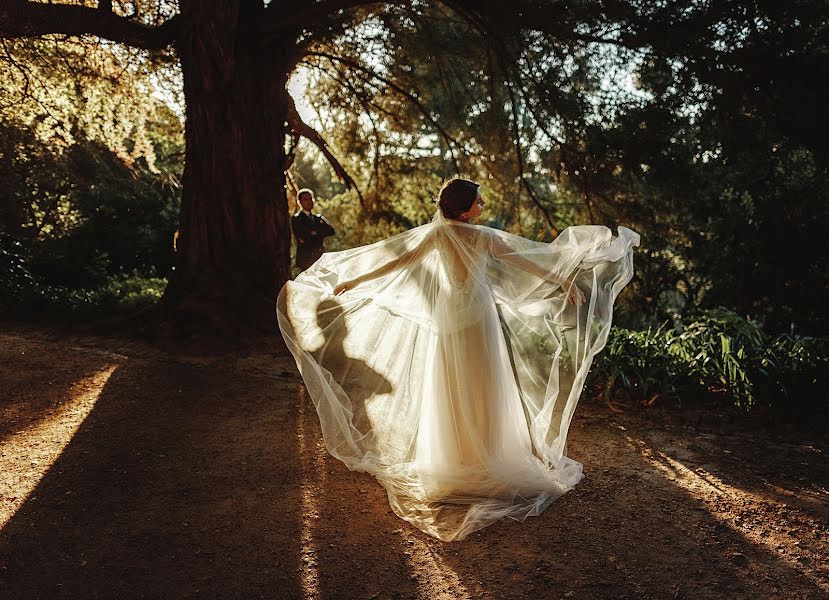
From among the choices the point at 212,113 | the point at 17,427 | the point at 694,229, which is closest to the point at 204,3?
the point at 212,113

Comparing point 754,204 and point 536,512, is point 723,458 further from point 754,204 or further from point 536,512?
point 754,204

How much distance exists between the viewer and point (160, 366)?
625cm

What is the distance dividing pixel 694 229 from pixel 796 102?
4.88 m

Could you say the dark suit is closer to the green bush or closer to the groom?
the groom

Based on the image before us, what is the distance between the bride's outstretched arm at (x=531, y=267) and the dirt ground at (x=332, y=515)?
126 cm

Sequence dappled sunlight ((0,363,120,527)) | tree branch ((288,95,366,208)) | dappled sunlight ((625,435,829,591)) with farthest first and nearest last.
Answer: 1. tree branch ((288,95,366,208))
2. dappled sunlight ((0,363,120,527))
3. dappled sunlight ((625,435,829,591))

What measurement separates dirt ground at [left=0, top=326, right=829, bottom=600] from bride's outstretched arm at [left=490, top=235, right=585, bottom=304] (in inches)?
49.8

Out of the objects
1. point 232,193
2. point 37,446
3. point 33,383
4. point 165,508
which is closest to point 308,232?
point 232,193

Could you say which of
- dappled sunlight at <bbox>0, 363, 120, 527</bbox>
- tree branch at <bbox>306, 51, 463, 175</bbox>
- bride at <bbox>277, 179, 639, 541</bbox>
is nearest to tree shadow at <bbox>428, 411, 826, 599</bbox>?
bride at <bbox>277, 179, 639, 541</bbox>

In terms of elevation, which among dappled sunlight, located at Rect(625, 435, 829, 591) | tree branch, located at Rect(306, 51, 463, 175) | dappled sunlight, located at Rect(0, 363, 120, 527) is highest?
tree branch, located at Rect(306, 51, 463, 175)

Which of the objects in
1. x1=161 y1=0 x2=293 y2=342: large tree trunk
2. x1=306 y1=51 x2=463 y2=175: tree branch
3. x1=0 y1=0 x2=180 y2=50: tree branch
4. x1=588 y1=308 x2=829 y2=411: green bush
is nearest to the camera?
x1=588 y1=308 x2=829 y2=411: green bush

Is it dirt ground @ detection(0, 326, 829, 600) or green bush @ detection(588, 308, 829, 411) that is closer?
dirt ground @ detection(0, 326, 829, 600)

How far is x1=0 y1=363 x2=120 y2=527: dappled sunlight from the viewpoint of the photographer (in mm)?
3506

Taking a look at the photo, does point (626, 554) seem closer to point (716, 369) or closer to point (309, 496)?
point (309, 496)
